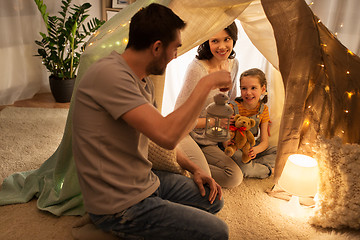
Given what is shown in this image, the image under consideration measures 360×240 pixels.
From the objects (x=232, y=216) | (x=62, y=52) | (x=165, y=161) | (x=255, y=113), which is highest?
(x=62, y=52)

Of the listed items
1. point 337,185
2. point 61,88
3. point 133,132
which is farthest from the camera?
point 61,88

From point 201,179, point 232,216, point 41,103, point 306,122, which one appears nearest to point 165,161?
point 201,179

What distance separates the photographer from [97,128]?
1212mm

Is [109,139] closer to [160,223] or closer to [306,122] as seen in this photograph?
[160,223]

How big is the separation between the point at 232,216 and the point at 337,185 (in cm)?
59

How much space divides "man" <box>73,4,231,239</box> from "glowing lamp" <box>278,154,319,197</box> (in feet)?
2.28

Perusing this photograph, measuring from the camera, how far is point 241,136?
6.97 ft

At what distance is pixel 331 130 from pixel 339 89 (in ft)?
0.76

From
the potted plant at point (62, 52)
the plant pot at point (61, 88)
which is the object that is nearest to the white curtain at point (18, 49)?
the potted plant at point (62, 52)

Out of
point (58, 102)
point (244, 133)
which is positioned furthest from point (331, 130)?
point (58, 102)

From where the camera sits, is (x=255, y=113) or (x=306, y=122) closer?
(x=306, y=122)

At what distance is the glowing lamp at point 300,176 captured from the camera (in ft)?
6.07

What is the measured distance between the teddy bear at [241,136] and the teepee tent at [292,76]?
0.24 m

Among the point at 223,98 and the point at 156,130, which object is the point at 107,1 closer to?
the point at 223,98
